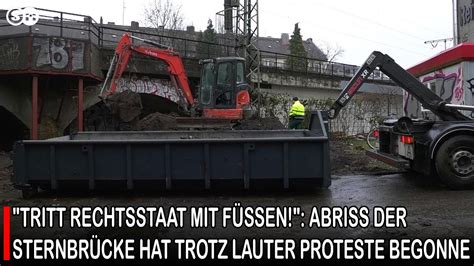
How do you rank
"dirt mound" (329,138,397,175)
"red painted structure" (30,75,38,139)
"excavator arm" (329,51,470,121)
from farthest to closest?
→ 1. "red painted structure" (30,75,38,139)
2. "dirt mound" (329,138,397,175)
3. "excavator arm" (329,51,470,121)

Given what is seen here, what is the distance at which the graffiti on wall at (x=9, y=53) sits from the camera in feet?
52.5

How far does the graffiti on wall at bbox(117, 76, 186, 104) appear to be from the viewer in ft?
66.3

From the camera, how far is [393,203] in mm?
7363

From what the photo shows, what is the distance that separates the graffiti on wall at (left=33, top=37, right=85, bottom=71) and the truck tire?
42.5 ft

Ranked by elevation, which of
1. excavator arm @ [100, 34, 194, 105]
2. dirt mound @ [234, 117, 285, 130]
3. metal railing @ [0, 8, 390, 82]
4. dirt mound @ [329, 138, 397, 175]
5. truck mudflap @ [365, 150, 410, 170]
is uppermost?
metal railing @ [0, 8, 390, 82]

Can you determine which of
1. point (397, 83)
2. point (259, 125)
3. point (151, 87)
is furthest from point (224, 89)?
point (397, 83)

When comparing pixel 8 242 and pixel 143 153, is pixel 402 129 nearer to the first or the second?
pixel 143 153

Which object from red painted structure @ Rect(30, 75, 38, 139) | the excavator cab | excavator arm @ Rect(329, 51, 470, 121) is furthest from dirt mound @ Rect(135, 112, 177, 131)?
excavator arm @ Rect(329, 51, 470, 121)

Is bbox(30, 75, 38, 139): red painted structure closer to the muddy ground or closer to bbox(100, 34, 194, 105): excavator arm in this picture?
bbox(100, 34, 194, 105): excavator arm

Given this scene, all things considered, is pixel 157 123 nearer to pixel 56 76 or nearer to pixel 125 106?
pixel 125 106

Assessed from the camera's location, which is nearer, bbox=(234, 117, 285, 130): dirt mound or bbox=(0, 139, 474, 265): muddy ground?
bbox=(0, 139, 474, 265): muddy ground

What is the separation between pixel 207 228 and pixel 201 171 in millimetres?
1838

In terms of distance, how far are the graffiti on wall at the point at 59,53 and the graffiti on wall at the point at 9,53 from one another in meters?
0.66

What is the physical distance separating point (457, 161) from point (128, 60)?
11.7m
